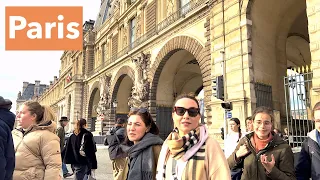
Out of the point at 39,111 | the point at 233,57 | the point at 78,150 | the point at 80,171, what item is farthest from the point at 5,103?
the point at 233,57

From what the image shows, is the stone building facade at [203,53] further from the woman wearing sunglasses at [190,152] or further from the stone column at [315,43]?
the woman wearing sunglasses at [190,152]

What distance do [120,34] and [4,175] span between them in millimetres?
22473

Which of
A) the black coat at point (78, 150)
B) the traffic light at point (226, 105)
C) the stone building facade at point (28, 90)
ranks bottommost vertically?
the black coat at point (78, 150)

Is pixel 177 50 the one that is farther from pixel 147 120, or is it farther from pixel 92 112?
pixel 92 112

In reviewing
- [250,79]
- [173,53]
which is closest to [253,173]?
[250,79]

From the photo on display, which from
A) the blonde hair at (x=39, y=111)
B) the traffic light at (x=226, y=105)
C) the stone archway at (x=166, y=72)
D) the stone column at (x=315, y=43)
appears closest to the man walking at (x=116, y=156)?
the blonde hair at (x=39, y=111)

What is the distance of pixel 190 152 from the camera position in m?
1.86

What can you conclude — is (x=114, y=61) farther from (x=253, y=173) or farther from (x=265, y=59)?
(x=253, y=173)

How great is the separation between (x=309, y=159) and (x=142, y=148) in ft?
5.33

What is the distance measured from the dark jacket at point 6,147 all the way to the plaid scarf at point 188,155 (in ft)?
4.13

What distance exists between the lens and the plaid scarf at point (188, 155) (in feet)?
5.97

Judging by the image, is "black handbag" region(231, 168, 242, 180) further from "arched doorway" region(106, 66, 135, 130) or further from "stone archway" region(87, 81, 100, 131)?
"stone archway" region(87, 81, 100, 131)

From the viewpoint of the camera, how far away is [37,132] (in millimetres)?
2895

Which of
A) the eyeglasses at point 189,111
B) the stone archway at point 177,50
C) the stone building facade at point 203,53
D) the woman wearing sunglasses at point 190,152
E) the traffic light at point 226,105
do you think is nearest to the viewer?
the woman wearing sunglasses at point 190,152
